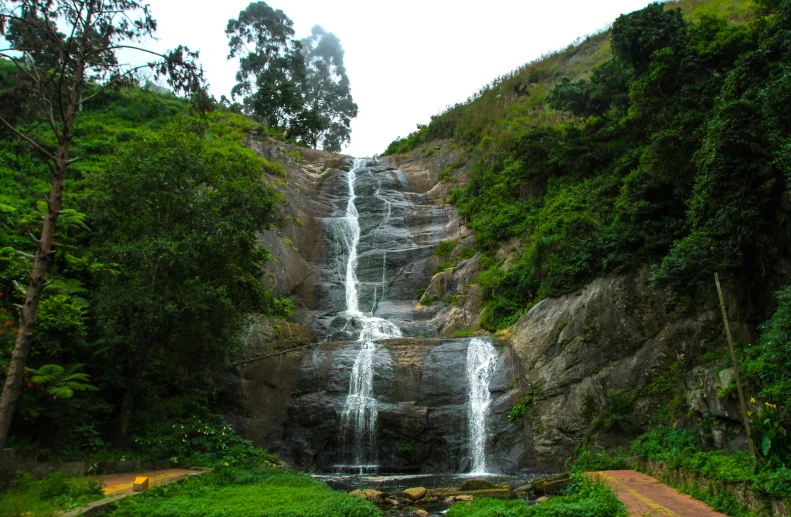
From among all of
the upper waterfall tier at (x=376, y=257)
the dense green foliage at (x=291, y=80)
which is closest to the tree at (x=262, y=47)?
the dense green foliage at (x=291, y=80)

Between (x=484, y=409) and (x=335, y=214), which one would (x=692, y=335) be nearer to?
(x=484, y=409)

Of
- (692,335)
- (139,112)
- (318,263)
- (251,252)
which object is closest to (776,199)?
(692,335)

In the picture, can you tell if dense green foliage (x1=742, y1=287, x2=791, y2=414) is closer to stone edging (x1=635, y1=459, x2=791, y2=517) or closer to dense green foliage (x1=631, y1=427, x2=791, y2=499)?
dense green foliage (x1=631, y1=427, x2=791, y2=499)

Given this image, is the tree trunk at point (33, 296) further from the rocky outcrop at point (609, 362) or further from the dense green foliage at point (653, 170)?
the dense green foliage at point (653, 170)

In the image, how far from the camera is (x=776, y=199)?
12.2 m

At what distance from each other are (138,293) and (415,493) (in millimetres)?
7595

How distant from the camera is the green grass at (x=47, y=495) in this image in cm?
771

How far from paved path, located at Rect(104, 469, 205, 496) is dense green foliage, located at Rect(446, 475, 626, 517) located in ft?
17.5

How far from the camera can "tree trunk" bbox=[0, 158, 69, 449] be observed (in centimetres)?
825

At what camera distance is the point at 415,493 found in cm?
1180

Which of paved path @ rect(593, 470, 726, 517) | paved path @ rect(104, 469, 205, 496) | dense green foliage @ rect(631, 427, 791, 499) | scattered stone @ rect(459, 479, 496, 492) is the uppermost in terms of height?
dense green foliage @ rect(631, 427, 791, 499)

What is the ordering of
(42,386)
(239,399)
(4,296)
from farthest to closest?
(239,399) → (4,296) → (42,386)

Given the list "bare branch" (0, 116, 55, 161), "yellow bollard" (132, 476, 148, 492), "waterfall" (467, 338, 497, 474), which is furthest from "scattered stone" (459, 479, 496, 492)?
"bare branch" (0, 116, 55, 161)

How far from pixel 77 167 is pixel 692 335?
22.7 metres
